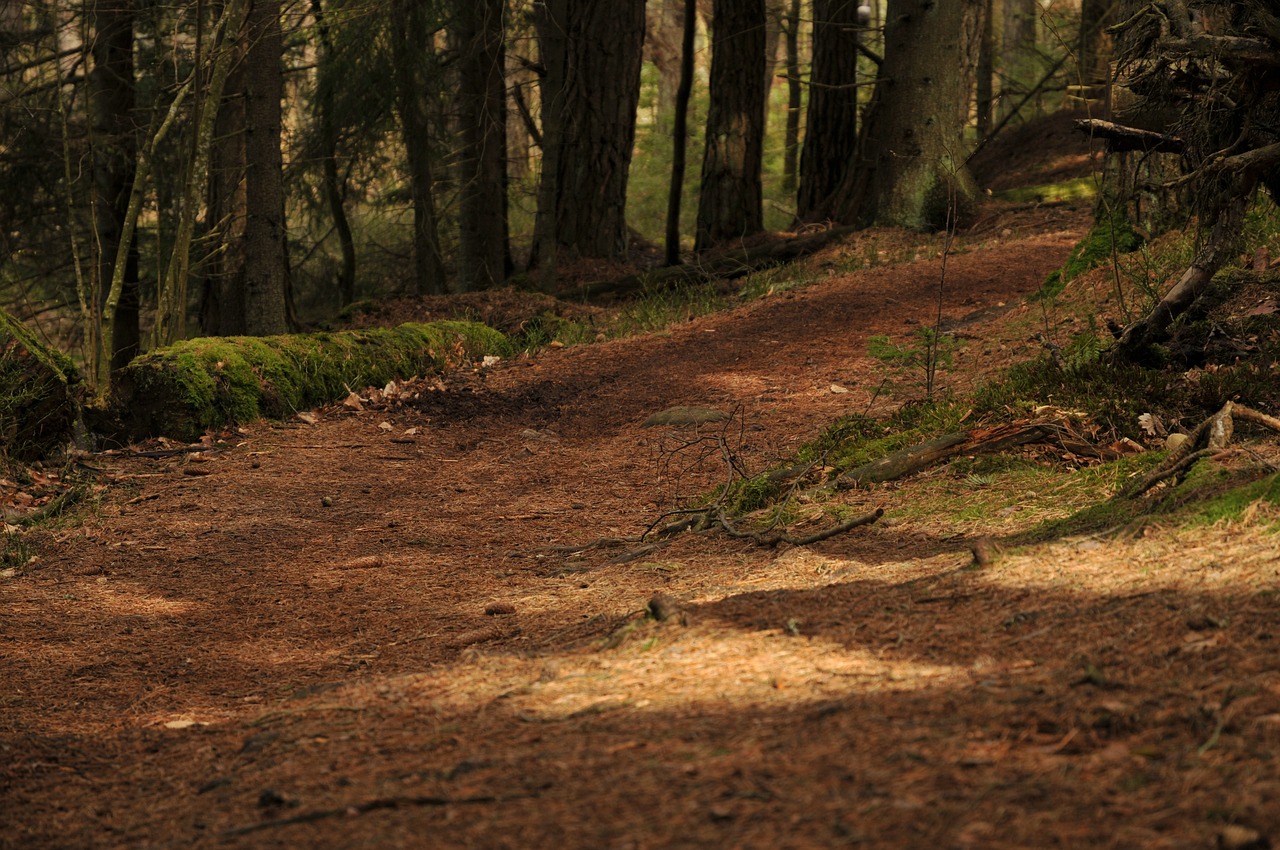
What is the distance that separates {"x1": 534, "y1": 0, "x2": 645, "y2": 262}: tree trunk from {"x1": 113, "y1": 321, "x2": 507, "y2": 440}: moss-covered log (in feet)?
17.8

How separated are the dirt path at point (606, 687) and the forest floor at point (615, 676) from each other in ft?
0.04

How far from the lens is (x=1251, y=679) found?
2.46 meters

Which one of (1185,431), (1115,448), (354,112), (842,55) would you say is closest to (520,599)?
(1115,448)

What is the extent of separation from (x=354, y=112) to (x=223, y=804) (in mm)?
14139

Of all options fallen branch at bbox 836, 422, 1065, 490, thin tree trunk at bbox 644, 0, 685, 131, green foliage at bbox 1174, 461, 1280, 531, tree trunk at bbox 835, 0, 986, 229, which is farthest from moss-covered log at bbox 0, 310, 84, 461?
thin tree trunk at bbox 644, 0, 685, 131

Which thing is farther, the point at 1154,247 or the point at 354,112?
Answer: the point at 354,112

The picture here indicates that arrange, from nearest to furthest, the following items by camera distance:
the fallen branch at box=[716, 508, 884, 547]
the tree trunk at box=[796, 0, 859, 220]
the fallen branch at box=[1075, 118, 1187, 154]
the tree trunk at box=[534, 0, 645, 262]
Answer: the fallen branch at box=[716, 508, 884, 547], the fallen branch at box=[1075, 118, 1187, 154], the tree trunk at box=[534, 0, 645, 262], the tree trunk at box=[796, 0, 859, 220]

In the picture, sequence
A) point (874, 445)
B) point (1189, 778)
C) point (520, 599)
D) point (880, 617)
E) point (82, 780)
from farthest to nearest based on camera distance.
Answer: point (874, 445)
point (520, 599)
point (880, 617)
point (82, 780)
point (1189, 778)

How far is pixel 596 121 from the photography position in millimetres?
15602

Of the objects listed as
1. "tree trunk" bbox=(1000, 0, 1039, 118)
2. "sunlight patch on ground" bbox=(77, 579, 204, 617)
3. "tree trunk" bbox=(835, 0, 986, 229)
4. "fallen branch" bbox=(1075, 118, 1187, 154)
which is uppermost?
"tree trunk" bbox=(1000, 0, 1039, 118)

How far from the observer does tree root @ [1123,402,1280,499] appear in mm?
4266

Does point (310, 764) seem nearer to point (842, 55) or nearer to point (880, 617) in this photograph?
point (880, 617)

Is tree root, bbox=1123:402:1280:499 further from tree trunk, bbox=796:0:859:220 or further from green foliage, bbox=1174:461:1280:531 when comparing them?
tree trunk, bbox=796:0:859:220

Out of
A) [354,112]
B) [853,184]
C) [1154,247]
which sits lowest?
A: [1154,247]
